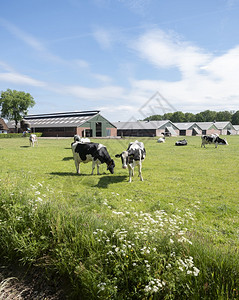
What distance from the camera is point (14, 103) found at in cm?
8050

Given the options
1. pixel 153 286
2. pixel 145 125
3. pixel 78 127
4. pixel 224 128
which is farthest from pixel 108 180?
pixel 224 128

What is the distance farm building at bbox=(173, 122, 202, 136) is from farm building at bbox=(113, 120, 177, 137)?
4.92 meters

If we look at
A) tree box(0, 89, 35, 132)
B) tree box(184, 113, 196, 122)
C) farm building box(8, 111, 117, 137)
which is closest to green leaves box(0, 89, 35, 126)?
tree box(0, 89, 35, 132)

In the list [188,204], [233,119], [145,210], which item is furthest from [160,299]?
[233,119]

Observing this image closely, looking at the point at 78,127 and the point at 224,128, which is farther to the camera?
the point at 224,128

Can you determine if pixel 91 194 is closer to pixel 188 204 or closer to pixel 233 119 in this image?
pixel 188 204

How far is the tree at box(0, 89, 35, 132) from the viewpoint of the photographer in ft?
261

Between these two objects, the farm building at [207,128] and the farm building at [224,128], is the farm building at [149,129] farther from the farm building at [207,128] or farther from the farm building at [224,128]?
the farm building at [224,128]

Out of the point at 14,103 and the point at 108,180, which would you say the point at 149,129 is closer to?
the point at 14,103

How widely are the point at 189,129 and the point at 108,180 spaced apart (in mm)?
80697

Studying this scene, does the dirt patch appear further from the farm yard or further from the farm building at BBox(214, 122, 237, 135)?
the farm building at BBox(214, 122, 237, 135)

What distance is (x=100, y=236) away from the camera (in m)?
4.06

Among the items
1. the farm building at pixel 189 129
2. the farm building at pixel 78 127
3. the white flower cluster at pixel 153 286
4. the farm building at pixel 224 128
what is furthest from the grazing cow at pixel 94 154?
the farm building at pixel 224 128

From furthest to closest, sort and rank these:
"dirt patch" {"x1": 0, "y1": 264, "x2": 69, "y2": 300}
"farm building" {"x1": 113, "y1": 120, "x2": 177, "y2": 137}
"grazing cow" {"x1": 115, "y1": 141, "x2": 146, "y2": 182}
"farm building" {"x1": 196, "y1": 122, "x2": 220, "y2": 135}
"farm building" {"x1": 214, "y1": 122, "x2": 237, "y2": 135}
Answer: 1. "farm building" {"x1": 214, "y1": 122, "x2": 237, "y2": 135}
2. "farm building" {"x1": 196, "y1": 122, "x2": 220, "y2": 135}
3. "farm building" {"x1": 113, "y1": 120, "x2": 177, "y2": 137}
4. "grazing cow" {"x1": 115, "y1": 141, "x2": 146, "y2": 182}
5. "dirt patch" {"x1": 0, "y1": 264, "x2": 69, "y2": 300}
